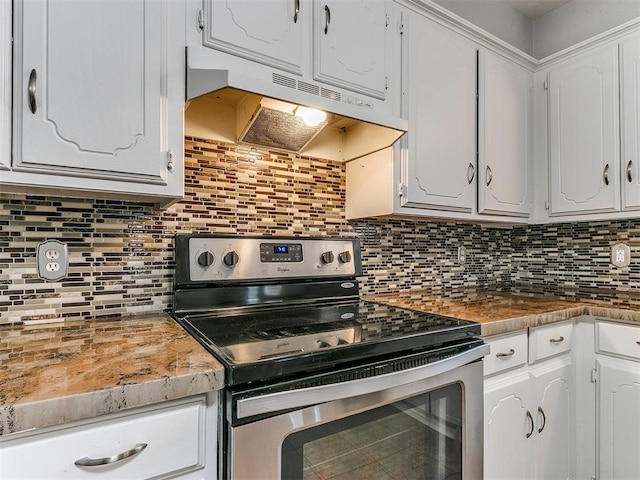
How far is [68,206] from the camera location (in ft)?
3.87

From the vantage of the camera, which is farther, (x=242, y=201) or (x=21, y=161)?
(x=242, y=201)

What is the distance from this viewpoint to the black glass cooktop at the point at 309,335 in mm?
815

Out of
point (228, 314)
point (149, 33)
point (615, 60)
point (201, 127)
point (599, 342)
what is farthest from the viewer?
point (615, 60)

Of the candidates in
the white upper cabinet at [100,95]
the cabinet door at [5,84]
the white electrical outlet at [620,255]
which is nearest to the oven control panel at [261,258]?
the white upper cabinet at [100,95]

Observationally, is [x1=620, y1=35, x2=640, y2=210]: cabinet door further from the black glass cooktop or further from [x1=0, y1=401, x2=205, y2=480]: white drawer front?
[x1=0, y1=401, x2=205, y2=480]: white drawer front

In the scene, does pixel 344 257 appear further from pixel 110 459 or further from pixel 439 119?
pixel 110 459

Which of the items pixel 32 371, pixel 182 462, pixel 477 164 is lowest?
pixel 182 462

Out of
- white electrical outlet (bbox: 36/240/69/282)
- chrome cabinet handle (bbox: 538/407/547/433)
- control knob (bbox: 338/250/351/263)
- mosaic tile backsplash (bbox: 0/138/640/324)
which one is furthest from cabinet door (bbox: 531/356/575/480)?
white electrical outlet (bbox: 36/240/69/282)

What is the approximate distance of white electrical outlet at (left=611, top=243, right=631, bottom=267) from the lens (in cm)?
197

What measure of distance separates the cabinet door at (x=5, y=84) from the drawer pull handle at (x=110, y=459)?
0.67m

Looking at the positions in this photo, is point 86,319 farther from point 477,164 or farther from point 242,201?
point 477,164

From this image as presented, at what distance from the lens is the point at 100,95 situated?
0.96 m

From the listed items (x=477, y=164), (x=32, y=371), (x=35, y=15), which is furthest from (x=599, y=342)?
(x=35, y=15)

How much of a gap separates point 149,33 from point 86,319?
89 cm
